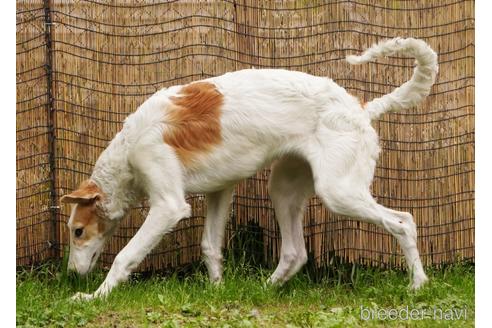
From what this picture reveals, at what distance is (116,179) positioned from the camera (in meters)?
6.83

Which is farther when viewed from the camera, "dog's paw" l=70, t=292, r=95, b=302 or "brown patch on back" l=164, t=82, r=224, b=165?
"brown patch on back" l=164, t=82, r=224, b=165

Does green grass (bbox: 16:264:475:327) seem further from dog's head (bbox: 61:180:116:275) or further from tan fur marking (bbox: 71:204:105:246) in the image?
tan fur marking (bbox: 71:204:105:246)

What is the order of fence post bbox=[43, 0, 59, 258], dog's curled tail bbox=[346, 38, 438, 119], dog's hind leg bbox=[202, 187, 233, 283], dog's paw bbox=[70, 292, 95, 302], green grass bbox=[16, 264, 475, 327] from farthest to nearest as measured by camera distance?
fence post bbox=[43, 0, 59, 258], dog's hind leg bbox=[202, 187, 233, 283], dog's curled tail bbox=[346, 38, 438, 119], dog's paw bbox=[70, 292, 95, 302], green grass bbox=[16, 264, 475, 327]

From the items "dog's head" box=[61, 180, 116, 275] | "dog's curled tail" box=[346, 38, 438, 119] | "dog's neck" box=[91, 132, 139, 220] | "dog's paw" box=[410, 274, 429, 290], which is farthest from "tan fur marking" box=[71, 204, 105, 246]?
"dog's paw" box=[410, 274, 429, 290]

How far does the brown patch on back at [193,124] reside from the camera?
6.59 metres

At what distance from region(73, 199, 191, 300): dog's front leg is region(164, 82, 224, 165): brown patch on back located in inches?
15.4

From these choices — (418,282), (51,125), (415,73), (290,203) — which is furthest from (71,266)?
(415,73)

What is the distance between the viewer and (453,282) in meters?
6.96

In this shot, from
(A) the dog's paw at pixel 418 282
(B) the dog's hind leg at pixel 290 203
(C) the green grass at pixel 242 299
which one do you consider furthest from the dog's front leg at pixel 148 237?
(A) the dog's paw at pixel 418 282

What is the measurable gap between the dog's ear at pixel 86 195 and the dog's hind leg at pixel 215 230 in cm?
98

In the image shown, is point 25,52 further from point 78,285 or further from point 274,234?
point 274,234

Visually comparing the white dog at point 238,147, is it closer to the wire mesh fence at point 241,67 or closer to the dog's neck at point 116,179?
the dog's neck at point 116,179

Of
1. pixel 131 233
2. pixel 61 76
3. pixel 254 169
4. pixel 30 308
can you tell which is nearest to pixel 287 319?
pixel 254 169

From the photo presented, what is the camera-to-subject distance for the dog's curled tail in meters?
6.73
